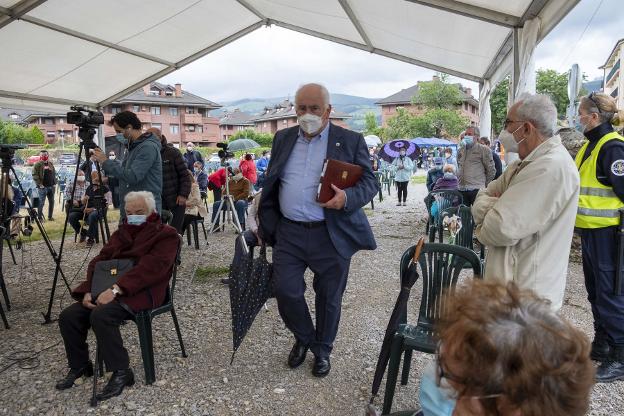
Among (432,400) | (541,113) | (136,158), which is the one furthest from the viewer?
(136,158)

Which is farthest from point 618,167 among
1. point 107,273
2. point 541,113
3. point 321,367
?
→ point 107,273

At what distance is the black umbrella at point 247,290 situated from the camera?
10.6 ft

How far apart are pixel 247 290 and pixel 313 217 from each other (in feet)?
2.38

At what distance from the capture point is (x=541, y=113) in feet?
7.12

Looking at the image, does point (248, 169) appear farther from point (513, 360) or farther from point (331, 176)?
point (513, 360)

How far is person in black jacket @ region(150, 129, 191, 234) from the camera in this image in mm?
5684

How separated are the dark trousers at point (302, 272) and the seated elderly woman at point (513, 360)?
6.77 ft

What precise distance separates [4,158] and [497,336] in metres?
4.83

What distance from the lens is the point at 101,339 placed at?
2.95 meters

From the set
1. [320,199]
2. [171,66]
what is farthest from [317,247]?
[171,66]

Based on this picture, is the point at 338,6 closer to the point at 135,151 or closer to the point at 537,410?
the point at 135,151

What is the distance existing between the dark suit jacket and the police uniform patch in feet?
5.08

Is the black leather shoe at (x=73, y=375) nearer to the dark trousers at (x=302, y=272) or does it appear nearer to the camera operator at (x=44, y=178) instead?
the dark trousers at (x=302, y=272)

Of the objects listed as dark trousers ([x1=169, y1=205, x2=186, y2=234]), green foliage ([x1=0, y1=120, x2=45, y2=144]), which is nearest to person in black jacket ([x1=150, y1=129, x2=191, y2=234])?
dark trousers ([x1=169, y1=205, x2=186, y2=234])
